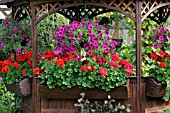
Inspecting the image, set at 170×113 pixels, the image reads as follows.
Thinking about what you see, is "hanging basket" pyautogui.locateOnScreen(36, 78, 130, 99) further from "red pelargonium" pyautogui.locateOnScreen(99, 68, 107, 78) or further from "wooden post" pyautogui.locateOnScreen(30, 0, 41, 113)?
"red pelargonium" pyautogui.locateOnScreen(99, 68, 107, 78)

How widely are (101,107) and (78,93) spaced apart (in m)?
0.37

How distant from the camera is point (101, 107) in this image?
5.44m

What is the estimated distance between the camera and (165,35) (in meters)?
6.15

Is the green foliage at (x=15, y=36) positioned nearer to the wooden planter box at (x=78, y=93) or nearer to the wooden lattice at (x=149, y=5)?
the wooden planter box at (x=78, y=93)

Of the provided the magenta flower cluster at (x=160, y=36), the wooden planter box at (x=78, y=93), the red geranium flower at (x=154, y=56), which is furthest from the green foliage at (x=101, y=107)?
the magenta flower cluster at (x=160, y=36)

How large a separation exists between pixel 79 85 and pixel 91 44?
60 cm

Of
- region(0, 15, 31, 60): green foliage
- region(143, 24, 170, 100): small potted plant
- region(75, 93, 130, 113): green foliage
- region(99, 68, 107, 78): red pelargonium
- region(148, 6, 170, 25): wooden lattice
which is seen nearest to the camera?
region(99, 68, 107, 78): red pelargonium

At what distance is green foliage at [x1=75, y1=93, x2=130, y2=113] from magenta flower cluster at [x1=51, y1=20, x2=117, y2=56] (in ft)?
2.24

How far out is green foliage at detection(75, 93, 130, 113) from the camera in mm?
5364

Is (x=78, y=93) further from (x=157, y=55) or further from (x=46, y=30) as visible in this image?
(x=46, y=30)

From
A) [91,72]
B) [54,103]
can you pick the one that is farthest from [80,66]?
[54,103]

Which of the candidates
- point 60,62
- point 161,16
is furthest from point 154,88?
point 161,16

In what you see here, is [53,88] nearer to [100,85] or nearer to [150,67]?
[100,85]

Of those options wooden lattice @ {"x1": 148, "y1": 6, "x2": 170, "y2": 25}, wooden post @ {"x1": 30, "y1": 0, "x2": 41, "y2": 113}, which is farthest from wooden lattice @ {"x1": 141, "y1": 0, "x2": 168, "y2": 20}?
wooden post @ {"x1": 30, "y1": 0, "x2": 41, "y2": 113}
